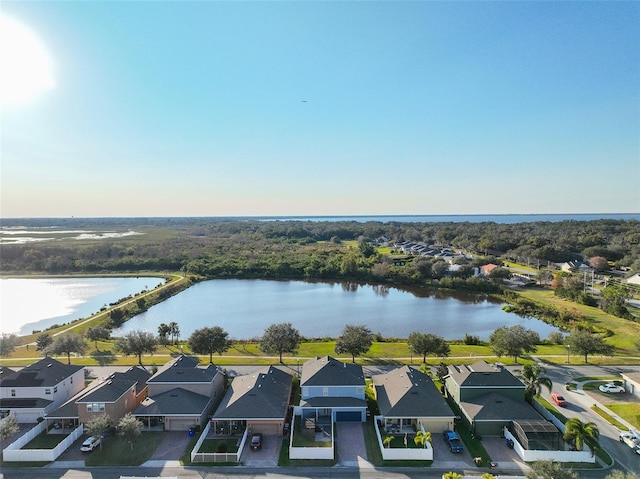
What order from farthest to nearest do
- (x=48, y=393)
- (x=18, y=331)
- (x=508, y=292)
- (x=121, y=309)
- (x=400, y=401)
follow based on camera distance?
(x=508, y=292) < (x=121, y=309) < (x=18, y=331) < (x=48, y=393) < (x=400, y=401)

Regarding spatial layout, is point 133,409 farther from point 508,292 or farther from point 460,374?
point 508,292

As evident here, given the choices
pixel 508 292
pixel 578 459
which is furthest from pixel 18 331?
pixel 508 292

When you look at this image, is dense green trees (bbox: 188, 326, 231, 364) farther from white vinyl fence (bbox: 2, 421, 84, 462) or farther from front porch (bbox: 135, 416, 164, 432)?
white vinyl fence (bbox: 2, 421, 84, 462)

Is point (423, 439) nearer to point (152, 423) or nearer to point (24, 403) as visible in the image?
point (152, 423)

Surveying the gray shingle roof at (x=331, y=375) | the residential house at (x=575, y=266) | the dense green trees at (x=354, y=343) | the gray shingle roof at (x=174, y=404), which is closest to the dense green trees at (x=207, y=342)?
the gray shingle roof at (x=174, y=404)

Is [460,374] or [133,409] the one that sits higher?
[460,374]

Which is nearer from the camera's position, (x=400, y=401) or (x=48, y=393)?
(x=400, y=401)

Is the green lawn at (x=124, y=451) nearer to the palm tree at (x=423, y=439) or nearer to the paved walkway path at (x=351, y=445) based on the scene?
the paved walkway path at (x=351, y=445)
